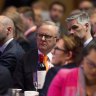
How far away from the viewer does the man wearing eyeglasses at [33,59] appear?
24.4 feet

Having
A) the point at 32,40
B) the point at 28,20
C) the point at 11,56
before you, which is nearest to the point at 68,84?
the point at 11,56

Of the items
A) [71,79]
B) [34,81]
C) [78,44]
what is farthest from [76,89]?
[34,81]

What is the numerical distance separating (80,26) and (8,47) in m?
0.98

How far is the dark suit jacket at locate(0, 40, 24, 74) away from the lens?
25.0ft

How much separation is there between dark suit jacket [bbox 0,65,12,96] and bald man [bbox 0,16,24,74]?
448 millimetres

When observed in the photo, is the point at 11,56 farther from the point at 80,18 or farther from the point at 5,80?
the point at 80,18

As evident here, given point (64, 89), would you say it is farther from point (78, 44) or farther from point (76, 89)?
point (78, 44)

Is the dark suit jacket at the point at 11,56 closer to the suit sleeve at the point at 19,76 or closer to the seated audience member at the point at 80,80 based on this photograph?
the suit sleeve at the point at 19,76

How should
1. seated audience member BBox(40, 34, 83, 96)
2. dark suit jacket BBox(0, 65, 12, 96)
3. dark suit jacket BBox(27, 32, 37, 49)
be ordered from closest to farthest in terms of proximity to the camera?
seated audience member BBox(40, 34, 83, 96) < dark suit jacket BBox(0, 65, 12, 96) < dark suit jacket BBox(27, 32, 37, 49)

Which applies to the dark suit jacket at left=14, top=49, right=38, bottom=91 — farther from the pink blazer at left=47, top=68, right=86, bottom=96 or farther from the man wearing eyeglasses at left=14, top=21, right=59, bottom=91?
the pink blazer at left=47, top=68, right=86, bottom=96

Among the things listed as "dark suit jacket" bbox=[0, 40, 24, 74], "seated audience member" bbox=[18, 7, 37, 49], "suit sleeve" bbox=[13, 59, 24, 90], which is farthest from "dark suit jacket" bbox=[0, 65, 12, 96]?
"seated audience member" bbox=[18, 7, 37, 49]

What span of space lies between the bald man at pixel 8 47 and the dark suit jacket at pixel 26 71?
146 mm

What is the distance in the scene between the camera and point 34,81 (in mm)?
7309

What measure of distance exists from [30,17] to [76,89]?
5.79 m
